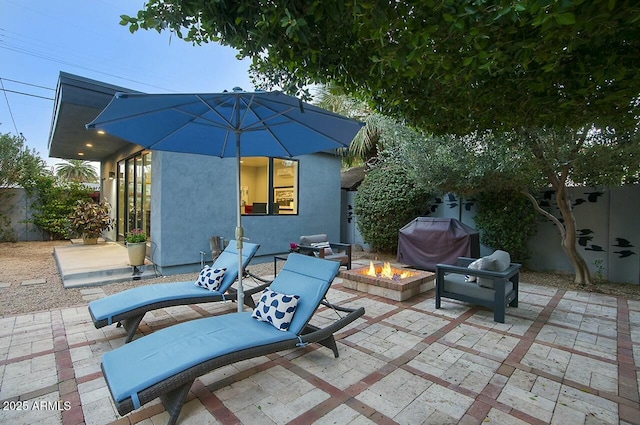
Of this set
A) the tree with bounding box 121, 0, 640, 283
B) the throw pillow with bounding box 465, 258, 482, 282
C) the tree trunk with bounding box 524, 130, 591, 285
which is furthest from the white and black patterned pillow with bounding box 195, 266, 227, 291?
the tree trunk with bounding box 524, 130, 591, 285

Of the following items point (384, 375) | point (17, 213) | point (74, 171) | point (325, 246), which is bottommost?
point (384, 375)

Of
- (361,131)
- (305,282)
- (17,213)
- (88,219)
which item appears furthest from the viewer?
(361,131)

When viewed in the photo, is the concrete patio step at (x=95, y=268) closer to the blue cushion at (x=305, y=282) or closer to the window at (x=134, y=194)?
the window at (x=134, y=194)

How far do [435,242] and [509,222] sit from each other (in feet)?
5.55

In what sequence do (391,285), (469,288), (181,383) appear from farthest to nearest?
1. (391,285)
2. (469,288)
3. (181,383)

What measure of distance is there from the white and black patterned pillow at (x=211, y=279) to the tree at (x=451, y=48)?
99.9 inches

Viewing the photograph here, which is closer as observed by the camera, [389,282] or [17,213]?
[389,282]

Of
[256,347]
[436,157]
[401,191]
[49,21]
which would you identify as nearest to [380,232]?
[401,191]

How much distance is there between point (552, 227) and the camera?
691cm

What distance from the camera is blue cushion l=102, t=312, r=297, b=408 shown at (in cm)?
201

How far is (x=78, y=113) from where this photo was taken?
5891mm

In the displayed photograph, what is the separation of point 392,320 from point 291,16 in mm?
3580

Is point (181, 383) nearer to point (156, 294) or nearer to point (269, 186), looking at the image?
point (156, 294)

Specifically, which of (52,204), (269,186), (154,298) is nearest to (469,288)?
(154,298)
